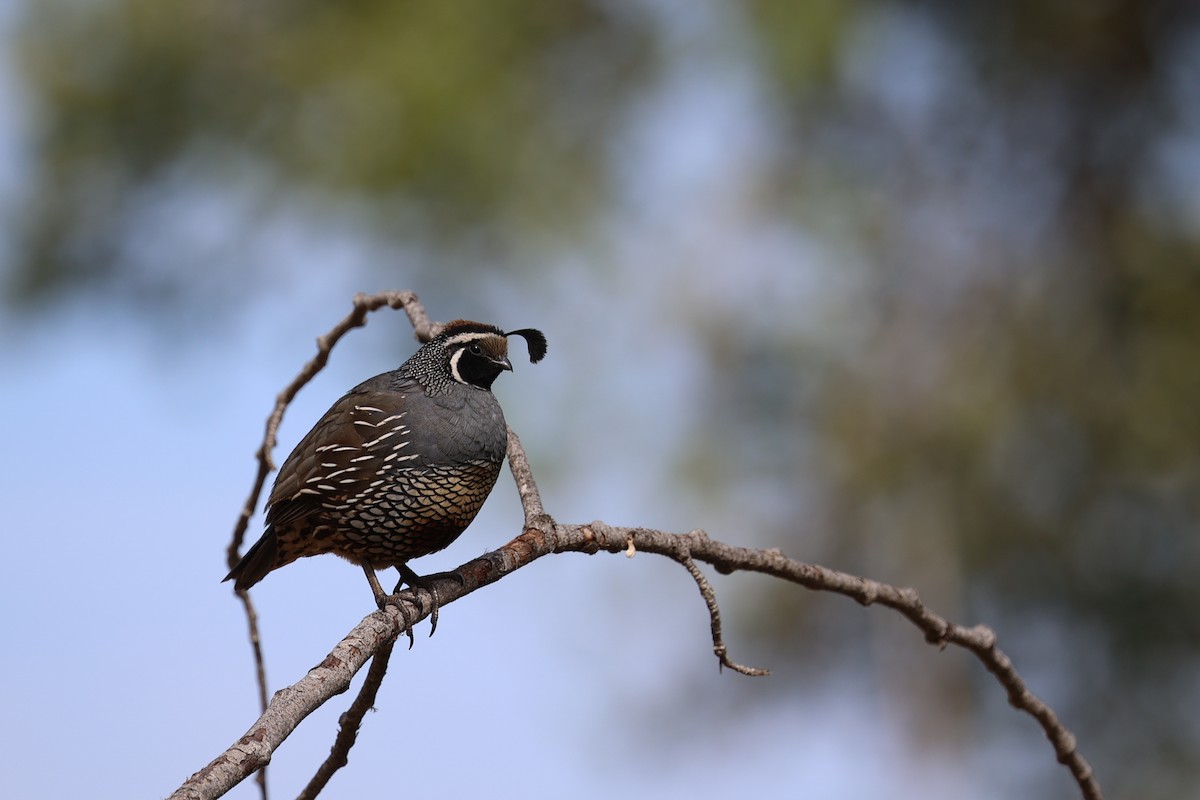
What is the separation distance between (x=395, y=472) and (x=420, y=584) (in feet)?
0.65

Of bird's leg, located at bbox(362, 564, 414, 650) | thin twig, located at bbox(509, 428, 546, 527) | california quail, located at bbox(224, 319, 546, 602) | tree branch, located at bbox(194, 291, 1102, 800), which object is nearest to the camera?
tree branch, located at bbox(194, 291, 1102, 800)

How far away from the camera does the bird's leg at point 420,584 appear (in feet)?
6.73

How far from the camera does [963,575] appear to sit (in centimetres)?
880

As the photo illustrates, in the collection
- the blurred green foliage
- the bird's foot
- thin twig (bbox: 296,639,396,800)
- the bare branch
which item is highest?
the blurred green foliage

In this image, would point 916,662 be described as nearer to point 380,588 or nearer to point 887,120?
point 887,120

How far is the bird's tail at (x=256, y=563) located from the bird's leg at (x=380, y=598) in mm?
165

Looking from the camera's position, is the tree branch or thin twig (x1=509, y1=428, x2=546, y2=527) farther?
thin twig (x1=509, y1=428, x2=546, y2=527)

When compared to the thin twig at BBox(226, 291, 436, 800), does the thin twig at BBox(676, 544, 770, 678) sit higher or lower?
lower

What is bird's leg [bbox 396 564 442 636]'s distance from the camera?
205 cm

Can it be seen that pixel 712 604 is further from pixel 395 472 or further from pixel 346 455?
pixel 346 455

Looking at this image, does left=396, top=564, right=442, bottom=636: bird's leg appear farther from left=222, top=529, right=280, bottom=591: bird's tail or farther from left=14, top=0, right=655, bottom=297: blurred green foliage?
left=14, top=0, right=655, bottom=297: blurred green foliage

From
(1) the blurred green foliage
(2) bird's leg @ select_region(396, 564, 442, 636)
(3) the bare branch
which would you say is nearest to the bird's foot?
(2) bird's leg @ select_region(396, 564, 442, 636)

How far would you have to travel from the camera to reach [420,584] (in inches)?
85.4

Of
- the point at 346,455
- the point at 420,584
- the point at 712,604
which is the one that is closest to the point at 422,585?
the point at 420,584
